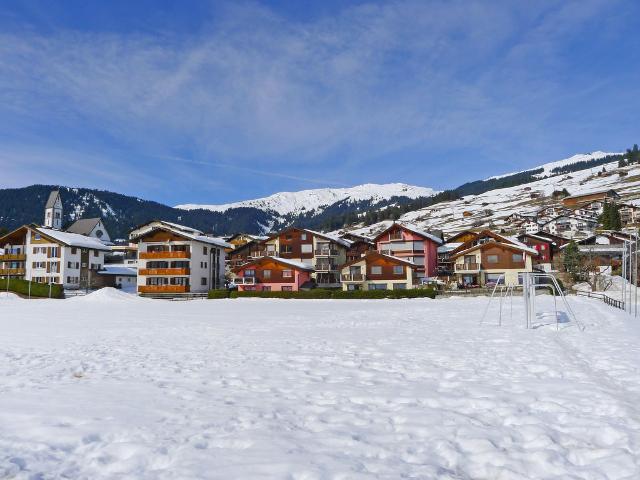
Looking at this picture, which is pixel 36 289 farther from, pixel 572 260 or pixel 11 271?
pixel 572 260

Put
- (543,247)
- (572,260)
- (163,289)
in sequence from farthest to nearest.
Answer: (543,247)
(572,260)
(163,289)

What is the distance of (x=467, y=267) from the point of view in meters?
67.9

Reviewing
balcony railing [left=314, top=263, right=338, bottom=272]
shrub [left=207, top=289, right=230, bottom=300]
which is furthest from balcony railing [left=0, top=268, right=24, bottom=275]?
balcony railing [left=314, top=263, right=338, bottom=272]

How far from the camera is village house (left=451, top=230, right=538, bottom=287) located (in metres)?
64.0

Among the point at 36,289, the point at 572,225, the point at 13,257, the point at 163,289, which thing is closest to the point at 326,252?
the point at 163,289

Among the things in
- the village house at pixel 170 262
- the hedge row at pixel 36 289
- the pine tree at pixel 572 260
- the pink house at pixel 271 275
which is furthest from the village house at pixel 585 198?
the hedge row at pixel 36 289

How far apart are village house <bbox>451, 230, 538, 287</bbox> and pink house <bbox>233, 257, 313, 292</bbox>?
26.2 m

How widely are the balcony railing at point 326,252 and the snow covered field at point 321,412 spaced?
60812 millimetres

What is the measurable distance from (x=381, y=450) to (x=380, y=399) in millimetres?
2432

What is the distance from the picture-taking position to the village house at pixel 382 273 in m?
62.3

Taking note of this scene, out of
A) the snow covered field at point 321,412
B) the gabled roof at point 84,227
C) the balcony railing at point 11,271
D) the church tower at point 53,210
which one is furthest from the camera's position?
the church tower at point 53,210

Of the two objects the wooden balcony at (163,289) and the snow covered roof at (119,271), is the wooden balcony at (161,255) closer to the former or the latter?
the wooden balcony at (163,289)

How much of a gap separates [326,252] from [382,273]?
593 inches

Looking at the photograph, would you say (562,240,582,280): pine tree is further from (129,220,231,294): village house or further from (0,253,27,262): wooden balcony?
(0,253,27,262): wooden balcony
